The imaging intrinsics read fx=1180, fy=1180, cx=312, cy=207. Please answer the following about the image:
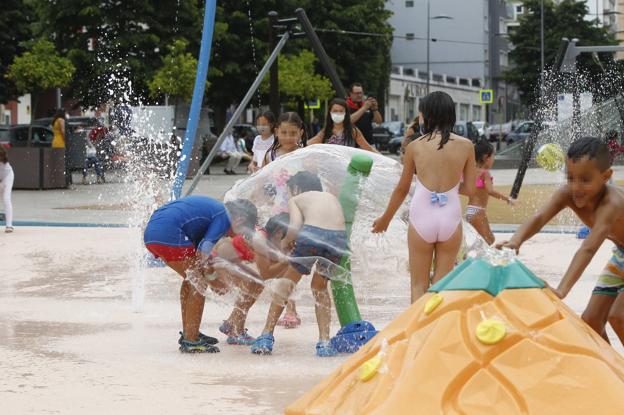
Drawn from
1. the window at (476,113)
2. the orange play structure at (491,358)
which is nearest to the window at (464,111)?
the window at (476,113)

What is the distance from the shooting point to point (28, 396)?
604cm

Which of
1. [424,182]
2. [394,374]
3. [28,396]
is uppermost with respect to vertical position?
[424,182]

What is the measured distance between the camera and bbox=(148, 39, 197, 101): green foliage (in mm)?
37188

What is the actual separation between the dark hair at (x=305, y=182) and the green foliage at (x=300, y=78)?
37547mm

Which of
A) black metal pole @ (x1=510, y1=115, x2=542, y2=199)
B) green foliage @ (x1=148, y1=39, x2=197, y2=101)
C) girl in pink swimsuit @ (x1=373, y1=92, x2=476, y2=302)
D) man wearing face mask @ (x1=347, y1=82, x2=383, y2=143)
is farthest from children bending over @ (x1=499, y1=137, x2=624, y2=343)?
green foliage @ (x1=148, y1=39, x2=197, y2=101)

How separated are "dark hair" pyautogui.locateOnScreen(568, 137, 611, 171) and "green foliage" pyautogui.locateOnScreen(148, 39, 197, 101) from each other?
32.5 m

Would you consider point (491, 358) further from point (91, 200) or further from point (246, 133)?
point (246, 133)

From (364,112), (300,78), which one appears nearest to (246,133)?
(300,78)

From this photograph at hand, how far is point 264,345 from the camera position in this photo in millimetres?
7227

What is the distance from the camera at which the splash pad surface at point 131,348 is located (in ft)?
19.6

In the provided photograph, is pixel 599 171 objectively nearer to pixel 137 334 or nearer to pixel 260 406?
pixel 260 406

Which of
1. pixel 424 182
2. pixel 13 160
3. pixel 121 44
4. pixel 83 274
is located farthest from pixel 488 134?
pixel 424 182

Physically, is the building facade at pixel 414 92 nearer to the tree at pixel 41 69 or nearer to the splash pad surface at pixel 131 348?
the tree at pixel 41 69

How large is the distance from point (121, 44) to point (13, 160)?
12.4 metres
